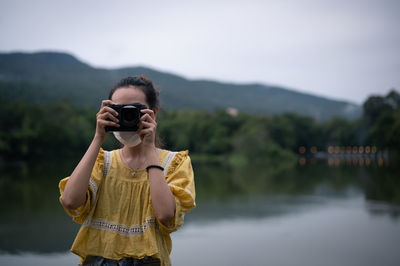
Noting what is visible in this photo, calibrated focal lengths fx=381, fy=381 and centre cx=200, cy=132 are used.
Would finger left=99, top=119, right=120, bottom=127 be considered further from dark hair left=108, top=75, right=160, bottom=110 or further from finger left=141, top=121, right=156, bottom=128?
dark hair left=108, top=75, right=160, bottom=110

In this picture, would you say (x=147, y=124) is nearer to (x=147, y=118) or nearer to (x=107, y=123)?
(x=147, y=118)

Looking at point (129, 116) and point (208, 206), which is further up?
point (129, 116)

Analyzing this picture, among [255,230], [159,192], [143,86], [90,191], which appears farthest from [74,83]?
[159,192]

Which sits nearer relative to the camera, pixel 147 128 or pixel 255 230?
pixel 147 128

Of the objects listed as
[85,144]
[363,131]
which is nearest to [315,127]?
[363,131]

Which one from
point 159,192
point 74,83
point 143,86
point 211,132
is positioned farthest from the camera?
point 74,83

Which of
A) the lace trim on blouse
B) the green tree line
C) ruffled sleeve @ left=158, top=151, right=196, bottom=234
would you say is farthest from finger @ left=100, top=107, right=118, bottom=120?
the green tree line

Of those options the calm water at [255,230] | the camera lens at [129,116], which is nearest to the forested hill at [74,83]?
the calm water at [255,230]

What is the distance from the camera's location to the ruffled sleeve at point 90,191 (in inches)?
69.1

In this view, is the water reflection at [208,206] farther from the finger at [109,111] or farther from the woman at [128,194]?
the finger at [109,111]

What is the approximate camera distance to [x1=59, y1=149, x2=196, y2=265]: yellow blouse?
1732 mm

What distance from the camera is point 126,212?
5.86 feet

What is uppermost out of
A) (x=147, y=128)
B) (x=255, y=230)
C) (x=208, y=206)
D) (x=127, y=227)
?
(x=147, y=128)

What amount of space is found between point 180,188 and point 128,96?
0.52 meters
